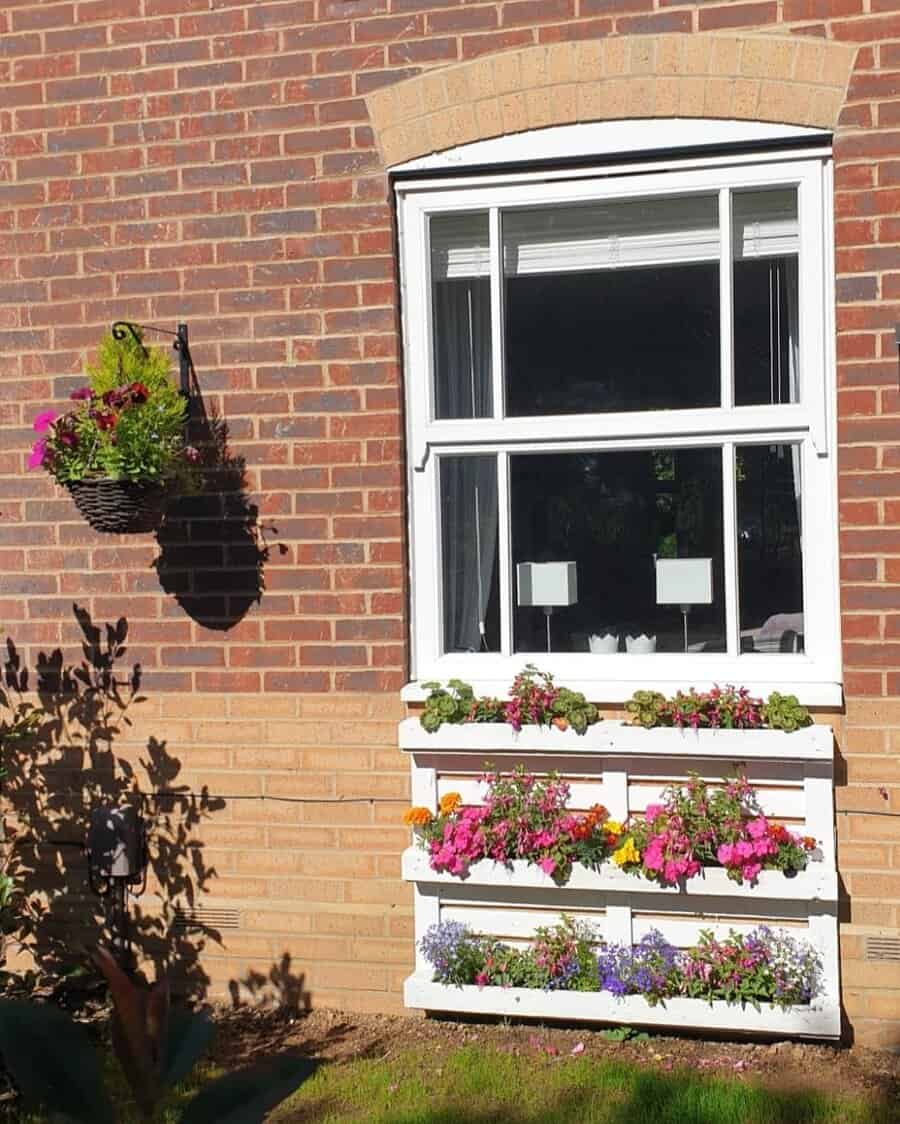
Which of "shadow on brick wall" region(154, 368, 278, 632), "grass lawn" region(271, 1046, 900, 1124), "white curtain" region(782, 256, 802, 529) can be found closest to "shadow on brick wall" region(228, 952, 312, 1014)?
"grass lawn" region(271, 1046, 900, 1124)

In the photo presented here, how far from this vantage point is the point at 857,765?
14.5 ft

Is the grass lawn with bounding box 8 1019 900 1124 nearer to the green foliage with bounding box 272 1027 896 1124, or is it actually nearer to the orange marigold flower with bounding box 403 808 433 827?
the green foliage with bounding box 272 1027 896 1124

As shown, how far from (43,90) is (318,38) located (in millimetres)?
1145

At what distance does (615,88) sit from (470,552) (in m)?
1.71

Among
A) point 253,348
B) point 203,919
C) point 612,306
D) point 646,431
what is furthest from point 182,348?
point 203,919

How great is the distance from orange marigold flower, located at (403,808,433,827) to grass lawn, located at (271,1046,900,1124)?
0.79 m

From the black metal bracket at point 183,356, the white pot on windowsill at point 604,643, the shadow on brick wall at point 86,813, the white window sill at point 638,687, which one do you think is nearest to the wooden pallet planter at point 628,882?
the white window sill at point 638,687

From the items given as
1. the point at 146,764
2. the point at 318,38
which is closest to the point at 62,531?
the point at 146,764

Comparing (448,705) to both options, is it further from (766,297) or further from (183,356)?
(766,297)

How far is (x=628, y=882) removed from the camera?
176 inches

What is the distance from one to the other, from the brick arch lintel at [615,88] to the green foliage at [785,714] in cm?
191

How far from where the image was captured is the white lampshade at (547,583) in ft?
15.8

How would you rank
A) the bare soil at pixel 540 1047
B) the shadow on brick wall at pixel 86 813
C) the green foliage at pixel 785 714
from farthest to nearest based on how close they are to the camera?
the shadow on brick wall at pixel 86 813
the green foliage at pixel 785 714
the bare soil at pixel 540 1047

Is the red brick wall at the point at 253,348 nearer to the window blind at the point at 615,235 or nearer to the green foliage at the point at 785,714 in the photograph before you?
the window blind at the point at 615,235
